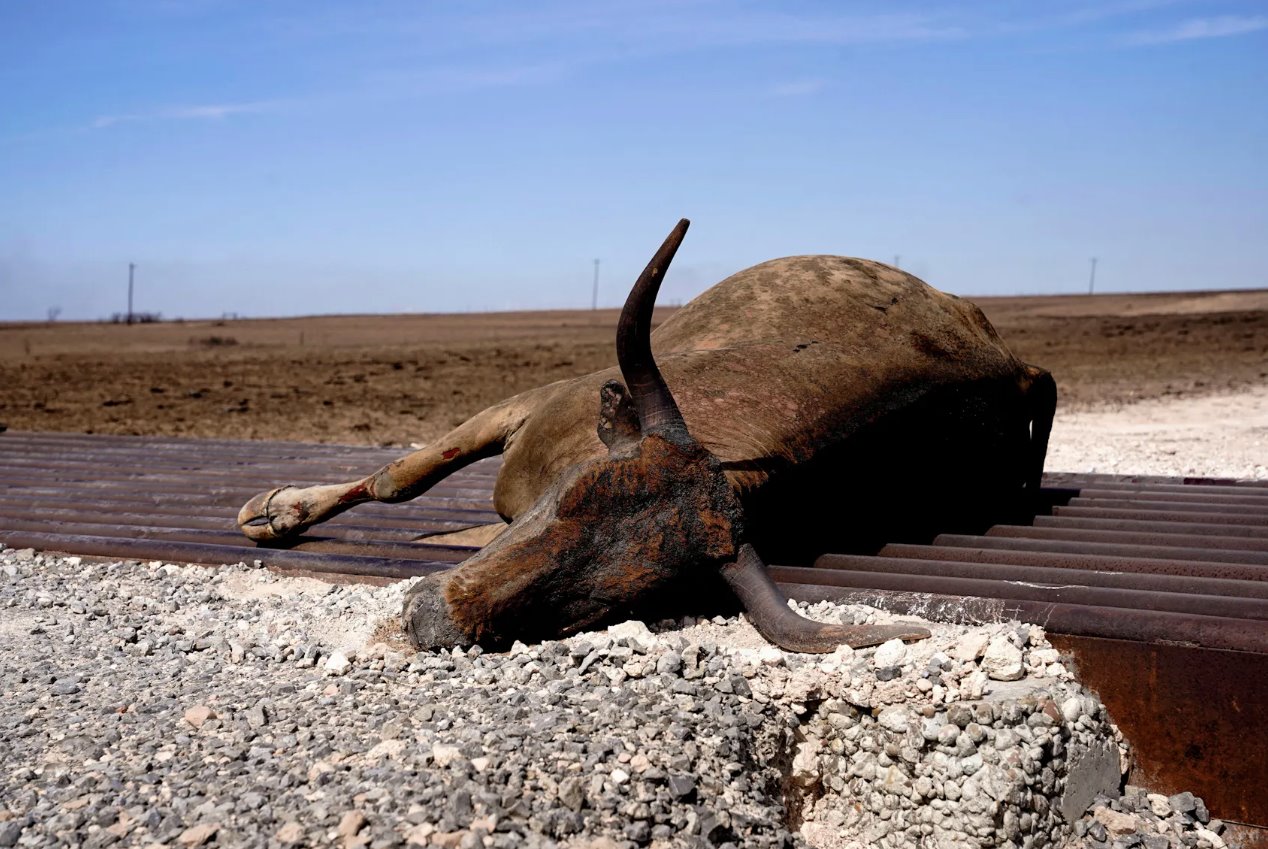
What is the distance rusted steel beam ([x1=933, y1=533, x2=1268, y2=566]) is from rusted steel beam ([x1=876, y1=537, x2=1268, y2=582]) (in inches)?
3.5

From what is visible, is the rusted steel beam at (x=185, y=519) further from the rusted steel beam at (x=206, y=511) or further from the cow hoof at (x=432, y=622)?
the cow hoof at (x=432, y=622)

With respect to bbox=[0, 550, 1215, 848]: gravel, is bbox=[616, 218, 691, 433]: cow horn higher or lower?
higher

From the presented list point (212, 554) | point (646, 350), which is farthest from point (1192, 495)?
point (212, 554)

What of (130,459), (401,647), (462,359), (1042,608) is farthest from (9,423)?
(1042,608)

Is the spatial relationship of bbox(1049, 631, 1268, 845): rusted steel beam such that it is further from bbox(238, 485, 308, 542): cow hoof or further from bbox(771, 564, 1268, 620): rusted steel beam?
bbox(238, 485, 308, 542): cow hoof

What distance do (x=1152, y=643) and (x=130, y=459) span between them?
6732mm

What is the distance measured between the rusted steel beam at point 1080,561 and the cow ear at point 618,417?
1.47 m

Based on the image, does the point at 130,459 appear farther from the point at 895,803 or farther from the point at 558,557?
the point at 895,803

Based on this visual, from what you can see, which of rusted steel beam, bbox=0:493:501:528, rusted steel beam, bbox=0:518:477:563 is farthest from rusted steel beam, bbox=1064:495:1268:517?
rusted steel beam, bbox=0:518:477:563

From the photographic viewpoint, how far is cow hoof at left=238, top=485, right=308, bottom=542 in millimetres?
5180

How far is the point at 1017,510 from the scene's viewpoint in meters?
5.76

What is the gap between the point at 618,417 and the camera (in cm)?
366

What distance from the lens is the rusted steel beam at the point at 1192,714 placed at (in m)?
3.22

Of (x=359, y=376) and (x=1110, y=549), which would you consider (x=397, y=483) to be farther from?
(x=359, y=376)
